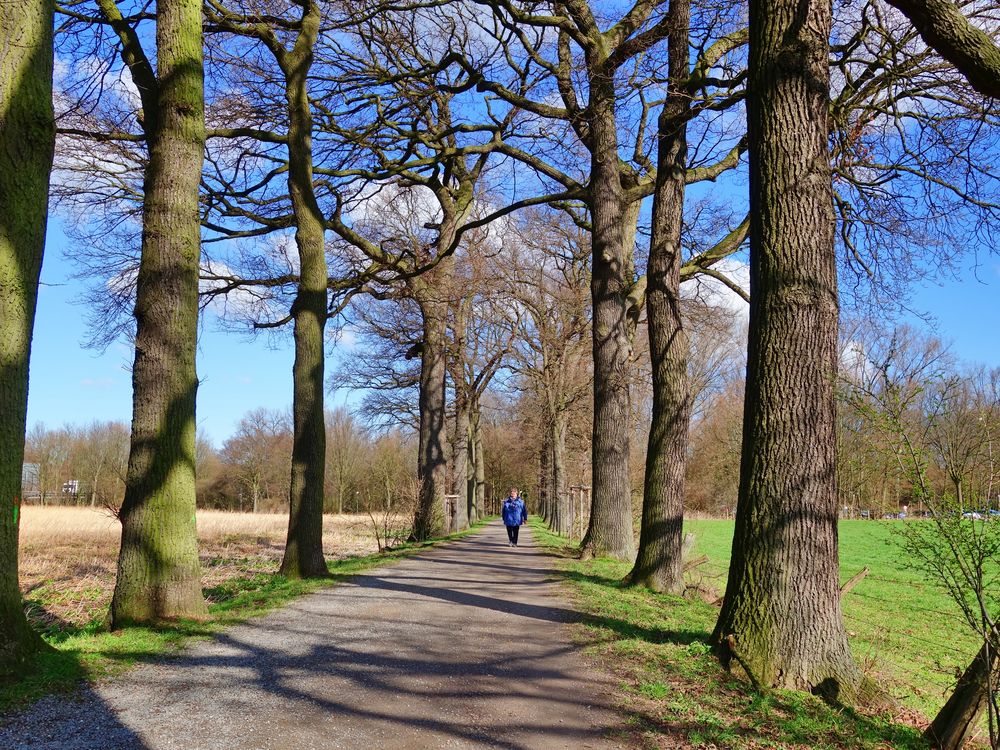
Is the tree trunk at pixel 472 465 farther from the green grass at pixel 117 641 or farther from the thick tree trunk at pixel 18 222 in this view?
the thick tree trunk at pixel 18 222

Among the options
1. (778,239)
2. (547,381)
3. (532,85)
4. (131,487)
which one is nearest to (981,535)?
(778,239)

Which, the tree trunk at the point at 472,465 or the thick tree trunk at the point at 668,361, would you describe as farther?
the tree trunk at the point at 472,465

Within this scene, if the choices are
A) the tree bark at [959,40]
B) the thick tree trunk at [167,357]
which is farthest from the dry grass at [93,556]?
the tree bark at [959,40]

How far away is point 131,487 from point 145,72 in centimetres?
469

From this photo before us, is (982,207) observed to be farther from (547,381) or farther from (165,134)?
(547,381)

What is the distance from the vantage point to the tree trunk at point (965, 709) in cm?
438

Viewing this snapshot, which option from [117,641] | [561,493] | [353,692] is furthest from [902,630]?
[561,493]

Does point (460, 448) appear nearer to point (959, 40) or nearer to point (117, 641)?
point (117, 641)

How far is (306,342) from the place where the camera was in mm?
11320

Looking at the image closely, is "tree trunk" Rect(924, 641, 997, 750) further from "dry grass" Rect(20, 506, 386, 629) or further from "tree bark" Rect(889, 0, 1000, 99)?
"dry grass" Rect(20, 506, 386, 629)

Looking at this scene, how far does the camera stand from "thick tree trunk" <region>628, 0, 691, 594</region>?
32.2 ft

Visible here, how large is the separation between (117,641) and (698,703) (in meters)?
4.70

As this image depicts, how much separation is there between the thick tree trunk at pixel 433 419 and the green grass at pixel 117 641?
11.1 meters

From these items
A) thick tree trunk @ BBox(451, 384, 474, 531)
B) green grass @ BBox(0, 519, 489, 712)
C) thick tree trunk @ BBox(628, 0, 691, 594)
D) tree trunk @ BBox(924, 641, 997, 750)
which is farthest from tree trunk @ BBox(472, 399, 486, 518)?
tree trunk @ BBox(924, 641, 997, 750)
